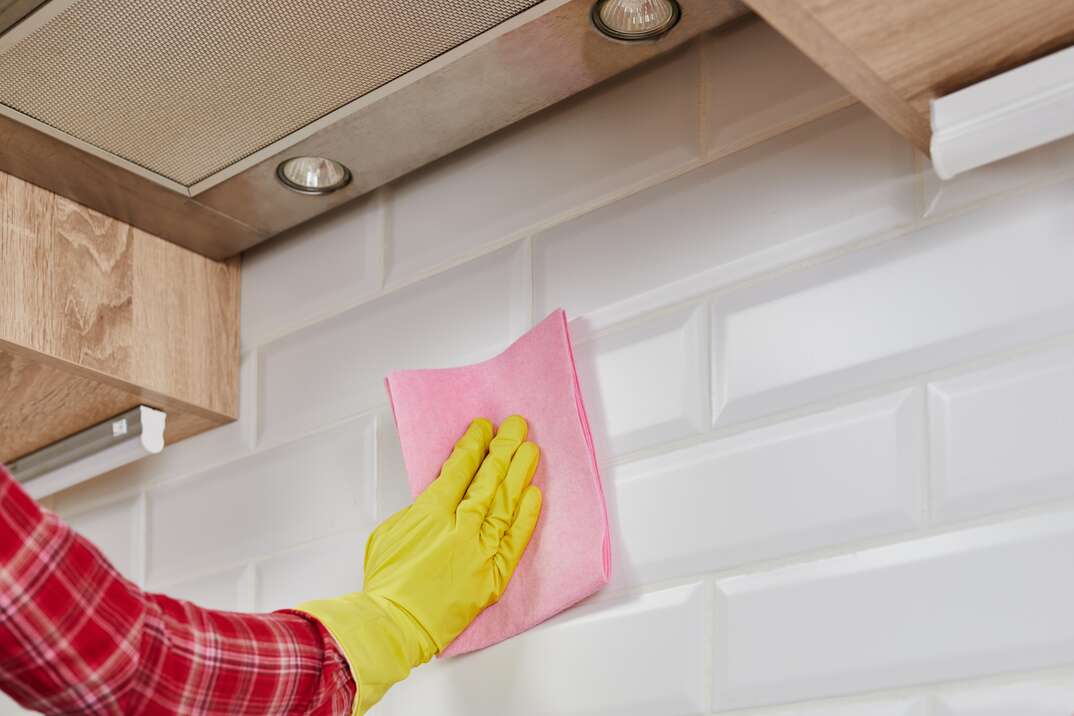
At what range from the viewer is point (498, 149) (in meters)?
1.22

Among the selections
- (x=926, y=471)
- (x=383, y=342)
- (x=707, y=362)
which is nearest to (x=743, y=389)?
(x=707, y=362)

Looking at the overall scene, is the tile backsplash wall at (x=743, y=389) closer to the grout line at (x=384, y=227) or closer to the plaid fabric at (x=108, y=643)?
the grout line at (x=384, y=227)

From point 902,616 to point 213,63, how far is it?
2.03ft

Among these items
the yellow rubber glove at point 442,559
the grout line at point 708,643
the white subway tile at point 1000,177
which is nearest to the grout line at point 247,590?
the yellow rubber glove at point 442,559

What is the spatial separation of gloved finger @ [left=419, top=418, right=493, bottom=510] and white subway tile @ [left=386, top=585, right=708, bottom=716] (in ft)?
0.39

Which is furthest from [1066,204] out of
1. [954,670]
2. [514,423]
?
[514,423]

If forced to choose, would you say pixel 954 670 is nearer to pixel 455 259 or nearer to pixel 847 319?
pixel 847 319

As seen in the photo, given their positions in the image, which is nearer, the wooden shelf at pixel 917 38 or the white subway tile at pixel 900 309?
the wooden shelf at pixel 917 38

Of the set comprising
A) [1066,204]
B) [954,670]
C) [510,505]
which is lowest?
[954,670]

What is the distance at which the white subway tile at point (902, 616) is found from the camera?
2.66 ft

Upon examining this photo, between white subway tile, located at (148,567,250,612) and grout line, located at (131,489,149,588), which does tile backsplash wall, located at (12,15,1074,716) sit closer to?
white subway tile, located at (148,567,250,612)

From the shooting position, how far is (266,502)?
4.31 ft

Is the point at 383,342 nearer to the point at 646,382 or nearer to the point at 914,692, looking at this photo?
the point at 646,382

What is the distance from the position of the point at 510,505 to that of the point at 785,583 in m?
0.23
